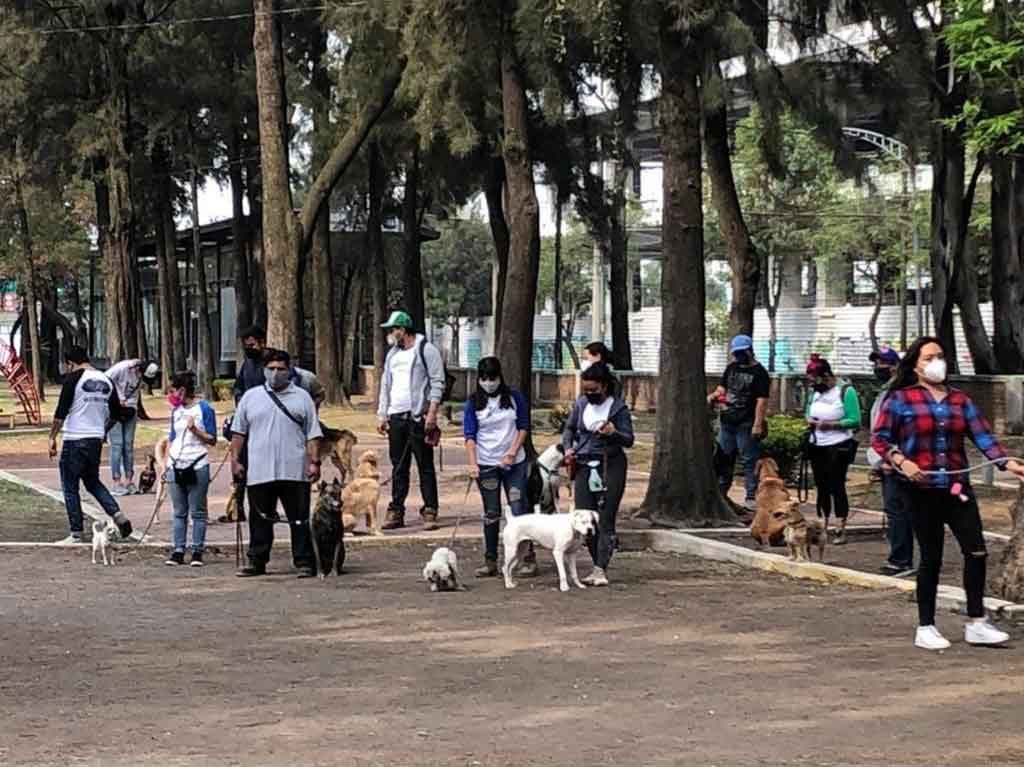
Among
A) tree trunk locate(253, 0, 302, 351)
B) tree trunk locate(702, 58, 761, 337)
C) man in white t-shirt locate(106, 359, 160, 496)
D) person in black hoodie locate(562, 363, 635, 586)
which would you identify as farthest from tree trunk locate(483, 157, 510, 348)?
person in black hoodie locate(562, 363, 635, 586)

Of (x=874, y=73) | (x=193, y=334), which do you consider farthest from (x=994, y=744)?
(x=193, y=334)

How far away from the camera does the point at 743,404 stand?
53.1 ft

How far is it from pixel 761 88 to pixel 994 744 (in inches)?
624

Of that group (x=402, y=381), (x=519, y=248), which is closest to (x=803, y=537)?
(x=402, y=381)

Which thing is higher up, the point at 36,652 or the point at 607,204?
the point at 607,204

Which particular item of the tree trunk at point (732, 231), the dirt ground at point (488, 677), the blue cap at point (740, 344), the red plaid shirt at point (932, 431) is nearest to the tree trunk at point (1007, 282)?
the tree trunk at point (732, 231)

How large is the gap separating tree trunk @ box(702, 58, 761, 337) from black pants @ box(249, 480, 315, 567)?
10.5 m

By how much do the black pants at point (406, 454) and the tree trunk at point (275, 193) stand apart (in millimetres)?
7652

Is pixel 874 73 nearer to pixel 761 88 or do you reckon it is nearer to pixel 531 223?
pixel 761 88

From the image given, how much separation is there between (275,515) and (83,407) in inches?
111

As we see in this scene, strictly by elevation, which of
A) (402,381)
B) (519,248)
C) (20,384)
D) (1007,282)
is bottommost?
(20,384)

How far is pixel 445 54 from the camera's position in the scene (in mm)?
20844

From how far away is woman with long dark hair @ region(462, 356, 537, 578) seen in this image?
1227 centimetres

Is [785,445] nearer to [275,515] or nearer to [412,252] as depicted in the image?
[275,515]
